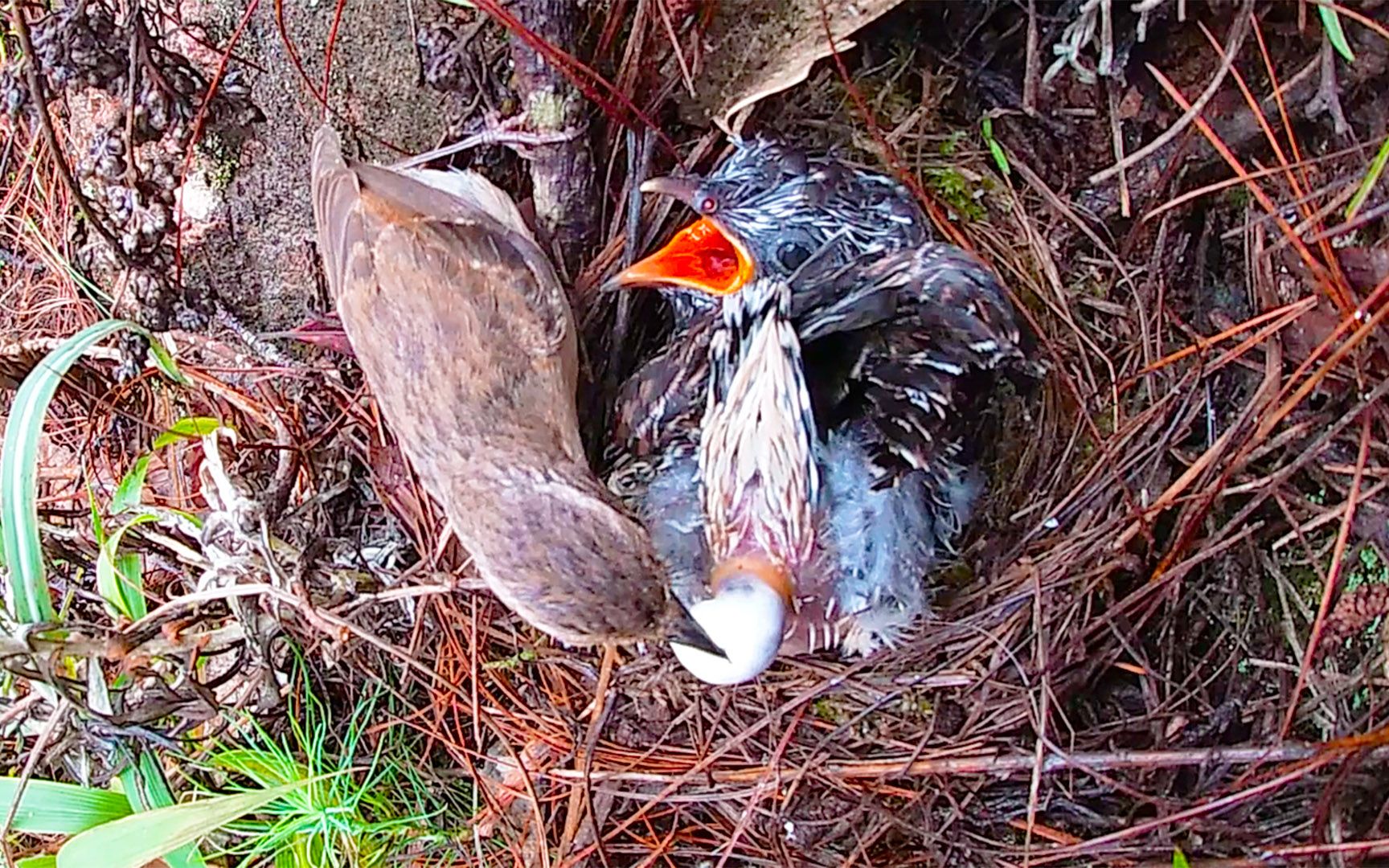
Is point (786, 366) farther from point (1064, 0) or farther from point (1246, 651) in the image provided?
point (1246, 651)

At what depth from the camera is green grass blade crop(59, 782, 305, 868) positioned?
6.64ft

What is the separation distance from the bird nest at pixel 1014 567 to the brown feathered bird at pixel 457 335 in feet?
0.70

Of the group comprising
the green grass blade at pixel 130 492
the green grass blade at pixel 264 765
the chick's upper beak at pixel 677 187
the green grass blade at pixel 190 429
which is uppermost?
the chick's upper beak at pixel 677 187

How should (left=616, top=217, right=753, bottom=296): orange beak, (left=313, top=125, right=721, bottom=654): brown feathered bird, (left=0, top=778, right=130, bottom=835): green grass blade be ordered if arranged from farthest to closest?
(left=616, top=217, right=753, bottom=296): orange beak → (left=0, top=778, right=130, bottom=835): green grass blade → (left=313, top=125, right=721, bottom=654): brown feathered bird

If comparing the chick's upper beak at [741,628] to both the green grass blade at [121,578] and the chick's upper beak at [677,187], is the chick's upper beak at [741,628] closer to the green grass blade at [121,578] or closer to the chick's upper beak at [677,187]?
the chick's upper beak at [677,187]

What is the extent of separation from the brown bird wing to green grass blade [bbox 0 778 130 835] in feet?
2.76

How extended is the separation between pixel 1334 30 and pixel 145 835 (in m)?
2.26

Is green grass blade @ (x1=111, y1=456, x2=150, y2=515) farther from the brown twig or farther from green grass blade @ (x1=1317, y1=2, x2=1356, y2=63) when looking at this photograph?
green grass blade @ (x1=1317, y1=2, x2=1356, y2=63)

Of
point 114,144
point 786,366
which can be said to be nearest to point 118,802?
point 114,144

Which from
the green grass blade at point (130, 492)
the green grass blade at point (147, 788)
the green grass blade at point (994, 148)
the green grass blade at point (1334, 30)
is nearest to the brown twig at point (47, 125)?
the green grass blade at point (130, 492)

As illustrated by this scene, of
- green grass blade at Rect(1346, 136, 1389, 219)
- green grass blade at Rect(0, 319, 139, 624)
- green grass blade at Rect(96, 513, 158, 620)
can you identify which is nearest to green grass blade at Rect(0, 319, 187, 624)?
green grass blade at Rect(0, 319, 139, 624)

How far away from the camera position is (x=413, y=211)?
2105 mm

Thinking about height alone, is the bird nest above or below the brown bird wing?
below

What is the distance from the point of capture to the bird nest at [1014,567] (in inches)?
79.4
